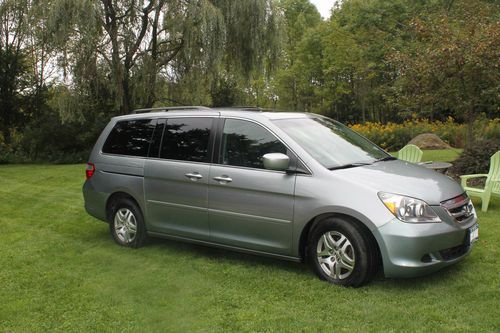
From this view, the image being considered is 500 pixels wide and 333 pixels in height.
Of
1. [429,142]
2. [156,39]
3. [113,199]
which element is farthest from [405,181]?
[429,142]

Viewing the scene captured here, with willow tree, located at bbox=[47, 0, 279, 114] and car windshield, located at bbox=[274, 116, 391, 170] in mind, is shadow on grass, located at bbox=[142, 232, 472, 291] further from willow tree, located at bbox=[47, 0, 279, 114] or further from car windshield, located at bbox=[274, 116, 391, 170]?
willow tree, located at bbox=[47, 0, 279, 114]

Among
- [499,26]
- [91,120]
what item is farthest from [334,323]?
[91,120]

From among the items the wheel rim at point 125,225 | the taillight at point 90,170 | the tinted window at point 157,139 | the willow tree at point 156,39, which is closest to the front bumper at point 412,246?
the tinted window at point 157,139

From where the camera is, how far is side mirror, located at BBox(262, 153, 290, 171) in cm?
497

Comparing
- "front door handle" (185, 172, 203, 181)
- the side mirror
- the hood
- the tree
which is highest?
the tree

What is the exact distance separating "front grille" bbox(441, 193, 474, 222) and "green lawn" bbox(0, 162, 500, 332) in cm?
57

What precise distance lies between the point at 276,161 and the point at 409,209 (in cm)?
131

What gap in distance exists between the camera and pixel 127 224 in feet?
21.6

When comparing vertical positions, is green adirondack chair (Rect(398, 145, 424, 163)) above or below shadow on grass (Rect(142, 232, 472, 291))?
above

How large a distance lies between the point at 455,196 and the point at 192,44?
42.3 feet

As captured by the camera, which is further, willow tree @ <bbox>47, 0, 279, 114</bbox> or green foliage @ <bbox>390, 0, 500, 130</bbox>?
willow tree @ <bbox>47, 0, 279, 114</bbox>

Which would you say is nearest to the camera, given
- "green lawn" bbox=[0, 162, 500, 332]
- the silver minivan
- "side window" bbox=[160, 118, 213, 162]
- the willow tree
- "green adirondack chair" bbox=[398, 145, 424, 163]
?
"green lawn" bbox=[0, 162, 500, 332]

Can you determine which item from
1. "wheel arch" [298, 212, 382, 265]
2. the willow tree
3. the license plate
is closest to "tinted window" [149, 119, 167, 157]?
"wheel arch" [298, 212, 382, 265]

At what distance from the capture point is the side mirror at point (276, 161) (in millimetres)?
4969
